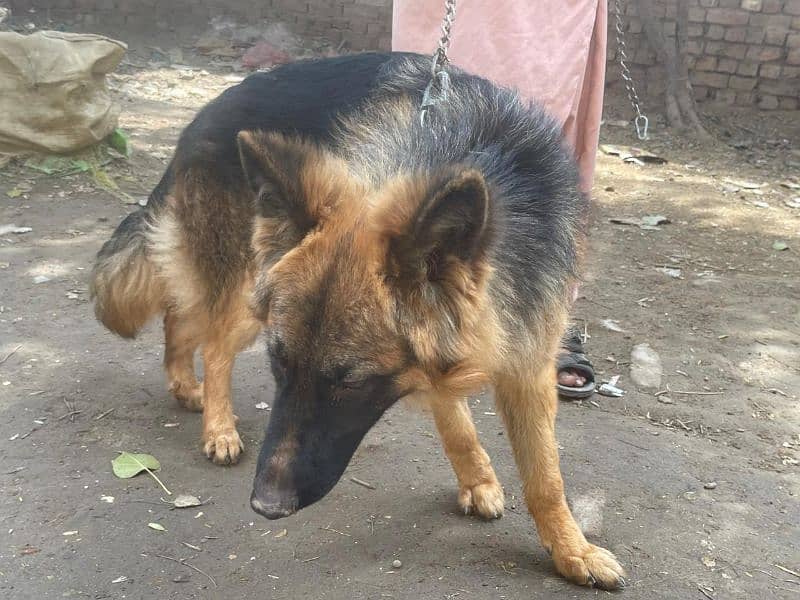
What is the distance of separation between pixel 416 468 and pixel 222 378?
1.06 metres

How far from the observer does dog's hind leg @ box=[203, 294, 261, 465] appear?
3.87m

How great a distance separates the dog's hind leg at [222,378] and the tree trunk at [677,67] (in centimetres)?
715

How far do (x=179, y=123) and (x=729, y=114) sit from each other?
6.48m

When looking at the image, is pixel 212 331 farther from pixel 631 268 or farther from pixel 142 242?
pixel 631 268

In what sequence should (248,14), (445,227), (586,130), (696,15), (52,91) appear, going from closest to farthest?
(445,227)
(586,130)
(52,91)
(696,15)
(248,14)

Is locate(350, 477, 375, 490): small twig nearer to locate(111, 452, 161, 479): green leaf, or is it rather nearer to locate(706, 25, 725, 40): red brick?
locate(111, 452, 161, 479): green leaf

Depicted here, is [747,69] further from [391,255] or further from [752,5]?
[391,255]

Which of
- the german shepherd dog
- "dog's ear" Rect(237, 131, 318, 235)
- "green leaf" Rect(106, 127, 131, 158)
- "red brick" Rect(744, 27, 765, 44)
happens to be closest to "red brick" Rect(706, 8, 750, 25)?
"red brick" Rect(744, 27, 765, 44)

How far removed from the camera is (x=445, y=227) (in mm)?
2242

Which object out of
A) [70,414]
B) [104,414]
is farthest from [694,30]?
[70,414]

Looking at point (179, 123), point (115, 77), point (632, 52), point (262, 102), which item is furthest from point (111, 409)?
point (632, 52)

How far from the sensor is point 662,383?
4.66m

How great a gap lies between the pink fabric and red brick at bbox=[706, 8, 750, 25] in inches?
248

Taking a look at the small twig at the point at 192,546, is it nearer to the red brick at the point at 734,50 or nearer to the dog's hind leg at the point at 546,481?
the dog's hind leg at the point at 546,481
